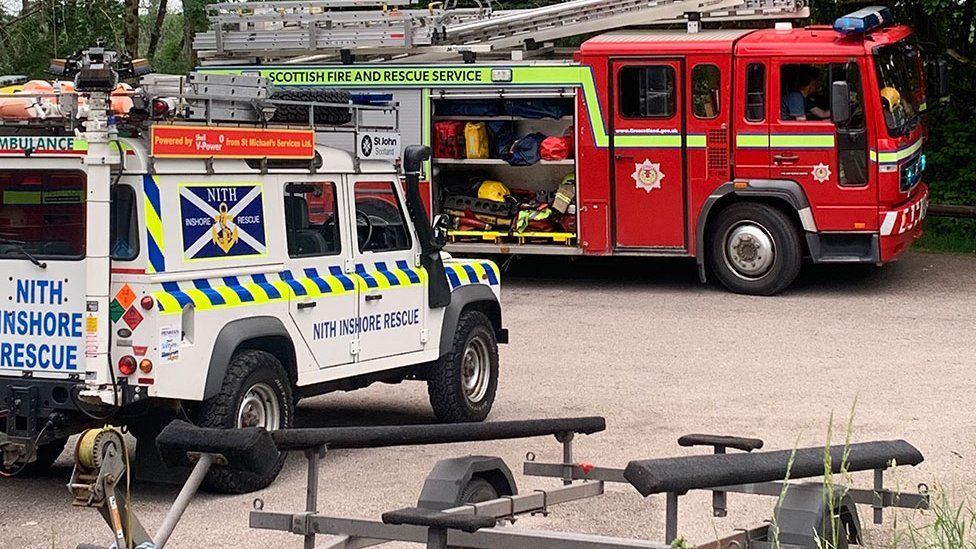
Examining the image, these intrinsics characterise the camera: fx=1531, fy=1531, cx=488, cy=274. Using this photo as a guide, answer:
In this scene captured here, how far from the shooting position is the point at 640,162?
17047mm

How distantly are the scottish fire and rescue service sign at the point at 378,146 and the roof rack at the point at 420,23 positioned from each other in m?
7.59

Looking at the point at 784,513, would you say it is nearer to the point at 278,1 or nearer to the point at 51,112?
the point at 51,112

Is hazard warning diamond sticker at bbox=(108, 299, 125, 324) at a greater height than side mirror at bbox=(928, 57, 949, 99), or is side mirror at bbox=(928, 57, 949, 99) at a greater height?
side mirror at bbox=(928, 57, 949, 99)

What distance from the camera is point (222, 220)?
850cm

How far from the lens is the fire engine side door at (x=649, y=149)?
667 inches

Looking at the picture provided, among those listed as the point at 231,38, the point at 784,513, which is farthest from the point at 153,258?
the point at 231,38

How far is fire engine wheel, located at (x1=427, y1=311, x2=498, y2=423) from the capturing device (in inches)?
402

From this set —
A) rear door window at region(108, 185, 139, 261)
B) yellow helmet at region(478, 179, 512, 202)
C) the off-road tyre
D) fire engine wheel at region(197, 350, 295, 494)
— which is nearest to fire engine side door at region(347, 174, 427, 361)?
the off-road tyre

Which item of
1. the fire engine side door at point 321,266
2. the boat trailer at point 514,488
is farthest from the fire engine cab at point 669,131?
the boat trailer at point 514,488

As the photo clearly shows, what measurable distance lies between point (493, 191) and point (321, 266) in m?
8.76

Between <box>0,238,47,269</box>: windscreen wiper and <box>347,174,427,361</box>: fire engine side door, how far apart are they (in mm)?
2155

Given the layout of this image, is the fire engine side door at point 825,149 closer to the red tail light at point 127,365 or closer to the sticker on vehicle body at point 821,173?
the sticker on vehicle body at point 821,173

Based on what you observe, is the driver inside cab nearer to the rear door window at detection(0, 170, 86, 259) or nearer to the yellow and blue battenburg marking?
the yellow and blue battenburg marking

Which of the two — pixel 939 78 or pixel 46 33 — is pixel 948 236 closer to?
pixel 939 78
